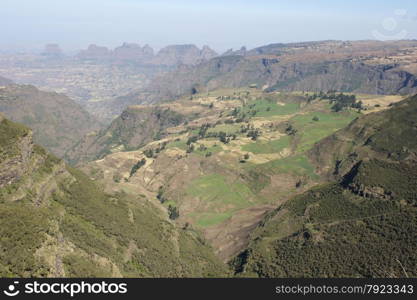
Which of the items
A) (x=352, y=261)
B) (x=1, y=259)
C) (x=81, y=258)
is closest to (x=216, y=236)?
(x=352, y=261)

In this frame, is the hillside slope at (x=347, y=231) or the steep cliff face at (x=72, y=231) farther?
the hillside slope at (x=347, y=231)

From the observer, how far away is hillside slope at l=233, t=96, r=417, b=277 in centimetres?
11750

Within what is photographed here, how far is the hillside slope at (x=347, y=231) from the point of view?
385 ft

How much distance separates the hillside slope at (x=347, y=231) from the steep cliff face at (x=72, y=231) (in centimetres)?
2287

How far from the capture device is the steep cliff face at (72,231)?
279 ft

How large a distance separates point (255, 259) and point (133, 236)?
4533cm

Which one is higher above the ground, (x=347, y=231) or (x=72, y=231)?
(x=72, y=231)

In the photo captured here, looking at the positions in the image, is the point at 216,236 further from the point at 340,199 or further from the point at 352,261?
the point at 352,261

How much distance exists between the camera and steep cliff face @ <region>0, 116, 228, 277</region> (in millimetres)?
85125

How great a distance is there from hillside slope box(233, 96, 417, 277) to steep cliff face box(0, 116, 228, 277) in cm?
2287

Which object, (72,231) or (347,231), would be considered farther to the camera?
(347,231)

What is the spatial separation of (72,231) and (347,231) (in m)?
93.1

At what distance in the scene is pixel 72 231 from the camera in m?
122

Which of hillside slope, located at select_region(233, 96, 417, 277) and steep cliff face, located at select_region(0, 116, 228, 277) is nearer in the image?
steep cliff face, located at select_region(0, 116, 228, 277)
